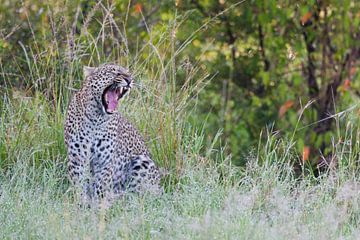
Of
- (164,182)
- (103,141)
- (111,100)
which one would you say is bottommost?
(164,182)

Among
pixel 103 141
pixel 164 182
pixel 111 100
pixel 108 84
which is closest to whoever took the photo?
pixel 108 84

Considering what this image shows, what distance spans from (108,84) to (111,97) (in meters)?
0.15

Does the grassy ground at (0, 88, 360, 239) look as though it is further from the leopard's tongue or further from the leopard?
the leopard's tongue

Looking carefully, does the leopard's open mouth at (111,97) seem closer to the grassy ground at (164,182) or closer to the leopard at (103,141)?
the leopard at (103,141)

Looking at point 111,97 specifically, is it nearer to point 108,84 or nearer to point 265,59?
point 108,84

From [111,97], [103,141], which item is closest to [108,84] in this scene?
[111,97]

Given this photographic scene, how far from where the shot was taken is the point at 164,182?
8.27 m

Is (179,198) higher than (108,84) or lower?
lower

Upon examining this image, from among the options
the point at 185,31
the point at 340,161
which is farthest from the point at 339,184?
the point at 185,31

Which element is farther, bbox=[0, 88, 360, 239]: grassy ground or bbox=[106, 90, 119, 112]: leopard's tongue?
bbox=[106, 90, 119, 112]: leopard's tongue

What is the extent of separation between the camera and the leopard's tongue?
7828mm

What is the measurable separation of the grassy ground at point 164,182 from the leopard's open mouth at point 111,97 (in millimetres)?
610

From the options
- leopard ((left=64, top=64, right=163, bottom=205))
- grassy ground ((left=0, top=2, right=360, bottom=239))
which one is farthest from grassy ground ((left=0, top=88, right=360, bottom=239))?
leopard ((left=64, top=64, right=163, bottom=205))

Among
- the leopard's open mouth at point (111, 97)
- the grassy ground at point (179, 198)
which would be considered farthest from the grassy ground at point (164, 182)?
the leopard's open mouth at point (111, 97)
